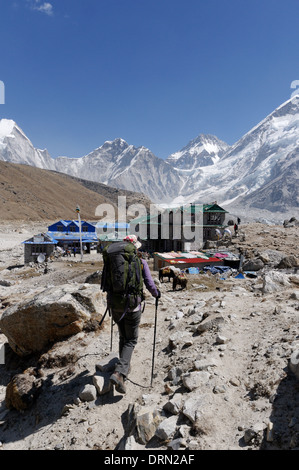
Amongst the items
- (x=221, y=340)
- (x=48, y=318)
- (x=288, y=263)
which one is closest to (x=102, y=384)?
(x=221, y=340)

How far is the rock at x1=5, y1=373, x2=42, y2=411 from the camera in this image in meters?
6.02

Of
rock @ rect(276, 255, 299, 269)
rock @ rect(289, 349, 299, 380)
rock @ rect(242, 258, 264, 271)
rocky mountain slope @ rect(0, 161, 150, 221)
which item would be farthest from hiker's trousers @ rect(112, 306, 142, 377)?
rocky mountain slope @ rect(0, 161, 150, 221)

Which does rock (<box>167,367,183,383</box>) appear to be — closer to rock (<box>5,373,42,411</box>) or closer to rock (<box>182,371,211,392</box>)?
rock (<box>182,371,211,392</box>)

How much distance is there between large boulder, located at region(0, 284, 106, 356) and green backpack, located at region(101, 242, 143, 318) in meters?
2.97

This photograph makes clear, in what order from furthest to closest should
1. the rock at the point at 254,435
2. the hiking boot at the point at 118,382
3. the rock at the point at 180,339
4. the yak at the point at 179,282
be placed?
the yak at the point at 179,282 → the rock at the point at 180,339 → the hiking boot at the point at 118,382 → the rock at the point at 254,435

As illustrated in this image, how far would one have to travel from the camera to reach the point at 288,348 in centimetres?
491

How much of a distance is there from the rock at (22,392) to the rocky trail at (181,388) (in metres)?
0.08

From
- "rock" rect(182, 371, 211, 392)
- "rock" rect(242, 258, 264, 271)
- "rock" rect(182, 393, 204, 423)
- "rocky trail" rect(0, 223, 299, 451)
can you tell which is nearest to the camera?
"rocky trail" rect(0, 223, 299, 451)

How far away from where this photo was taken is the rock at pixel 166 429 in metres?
3.92

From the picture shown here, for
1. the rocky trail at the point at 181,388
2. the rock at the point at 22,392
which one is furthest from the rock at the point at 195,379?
the rock at the point at 22,392

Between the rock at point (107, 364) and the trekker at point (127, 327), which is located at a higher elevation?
the trekker at point (127, 327)

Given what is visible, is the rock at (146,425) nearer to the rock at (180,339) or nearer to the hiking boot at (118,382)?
the hiking boot at (118,382)

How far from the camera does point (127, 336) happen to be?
17.8 ft

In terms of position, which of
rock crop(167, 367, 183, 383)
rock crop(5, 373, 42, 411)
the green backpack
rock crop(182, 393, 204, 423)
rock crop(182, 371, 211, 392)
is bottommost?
rock crop(5, 373, 42, 411)
